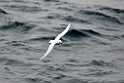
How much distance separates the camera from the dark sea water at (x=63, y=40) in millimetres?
12211

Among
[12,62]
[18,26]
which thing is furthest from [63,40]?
[12,62]

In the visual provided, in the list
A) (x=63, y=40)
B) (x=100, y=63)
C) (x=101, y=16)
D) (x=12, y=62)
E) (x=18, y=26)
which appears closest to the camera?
(x=12, y=62)

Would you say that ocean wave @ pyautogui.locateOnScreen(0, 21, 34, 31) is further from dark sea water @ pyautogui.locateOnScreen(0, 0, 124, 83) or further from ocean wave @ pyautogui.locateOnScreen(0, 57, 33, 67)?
ocean wave @ pyautogui.locateOnScreen(0, 57, 33, 67)

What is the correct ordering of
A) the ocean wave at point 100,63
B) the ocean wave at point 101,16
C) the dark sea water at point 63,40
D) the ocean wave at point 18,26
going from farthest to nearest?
1. the ocean wave at point 101,16
2. the ocean wave at point 18,26
3. the ocean wave at point 100,63
4. the dark sea water at point 63,40

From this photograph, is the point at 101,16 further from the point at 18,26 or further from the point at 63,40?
the point at 18,26

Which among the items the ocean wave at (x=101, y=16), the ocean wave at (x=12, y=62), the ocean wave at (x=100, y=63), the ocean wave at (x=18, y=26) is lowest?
the ocean wave at (x=100, y=63)

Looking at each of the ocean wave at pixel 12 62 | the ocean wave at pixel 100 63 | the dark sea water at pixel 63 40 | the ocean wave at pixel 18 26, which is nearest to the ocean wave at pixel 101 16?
the dark sea water at pixel 63 40

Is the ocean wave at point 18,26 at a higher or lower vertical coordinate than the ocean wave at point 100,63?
higher

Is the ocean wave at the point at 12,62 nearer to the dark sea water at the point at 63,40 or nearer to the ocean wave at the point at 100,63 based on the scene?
the dark sea water at the point at 63,40

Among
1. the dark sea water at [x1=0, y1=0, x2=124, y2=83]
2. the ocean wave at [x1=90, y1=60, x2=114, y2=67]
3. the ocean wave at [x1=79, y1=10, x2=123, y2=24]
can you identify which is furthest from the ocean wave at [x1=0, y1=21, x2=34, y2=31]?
the ocean wave at [x1=90, y1=60, x2=114, y2=67]

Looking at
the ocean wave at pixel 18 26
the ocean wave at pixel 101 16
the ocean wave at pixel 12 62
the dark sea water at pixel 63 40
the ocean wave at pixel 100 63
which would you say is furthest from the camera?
the ocean wave at pixel 101 16

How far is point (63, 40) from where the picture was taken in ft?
52.2

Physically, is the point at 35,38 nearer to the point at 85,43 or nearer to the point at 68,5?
the point at 85,43

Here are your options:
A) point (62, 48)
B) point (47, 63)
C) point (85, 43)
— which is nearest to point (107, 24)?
point (85, 43)
